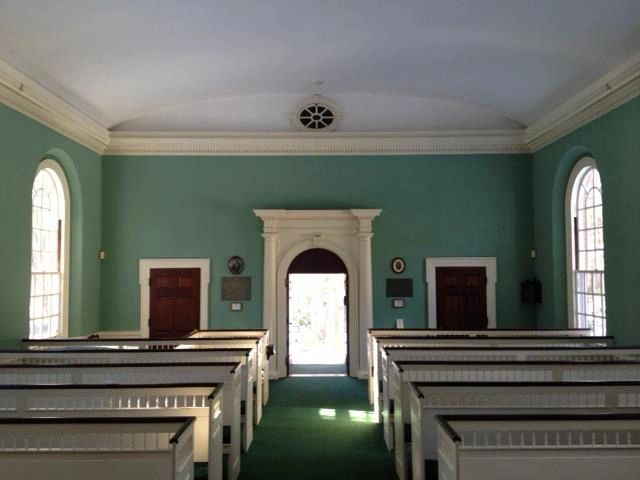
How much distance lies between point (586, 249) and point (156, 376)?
22.7 feet

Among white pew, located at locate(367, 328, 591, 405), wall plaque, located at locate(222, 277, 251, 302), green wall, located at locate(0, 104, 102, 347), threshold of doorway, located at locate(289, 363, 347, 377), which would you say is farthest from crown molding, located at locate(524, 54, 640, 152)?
green wall, located at locate(0, 104, 102, 347)

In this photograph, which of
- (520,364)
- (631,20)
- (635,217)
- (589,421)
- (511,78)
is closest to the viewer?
(589,421)

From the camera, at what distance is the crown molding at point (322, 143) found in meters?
10.3

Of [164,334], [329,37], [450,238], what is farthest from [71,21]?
[450,238]

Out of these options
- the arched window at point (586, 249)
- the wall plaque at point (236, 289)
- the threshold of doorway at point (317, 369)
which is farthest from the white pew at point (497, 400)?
the wall plaque at point (236, 289)

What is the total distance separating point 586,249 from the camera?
29.2 ft

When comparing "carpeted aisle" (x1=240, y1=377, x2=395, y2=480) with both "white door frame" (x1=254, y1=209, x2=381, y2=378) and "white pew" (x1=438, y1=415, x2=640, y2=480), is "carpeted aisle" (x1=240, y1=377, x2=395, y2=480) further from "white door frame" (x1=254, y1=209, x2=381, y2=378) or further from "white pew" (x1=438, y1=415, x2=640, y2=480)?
"white pew" (x1=438, y1=415, x2=640, y2=480)

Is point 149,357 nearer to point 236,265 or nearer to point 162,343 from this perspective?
point 162,343

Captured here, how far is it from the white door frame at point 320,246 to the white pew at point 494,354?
4150mm

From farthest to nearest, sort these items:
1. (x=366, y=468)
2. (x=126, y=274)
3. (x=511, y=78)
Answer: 1. (x=126, y=274)
2. (x=511, y=78)
3. (x=366, y=468)

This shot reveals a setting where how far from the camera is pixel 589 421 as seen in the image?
303cm

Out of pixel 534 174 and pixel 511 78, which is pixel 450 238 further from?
pixel 511 78

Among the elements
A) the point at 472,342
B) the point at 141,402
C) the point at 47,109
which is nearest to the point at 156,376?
the point at 141,402

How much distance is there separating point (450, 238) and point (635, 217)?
3.66 m
